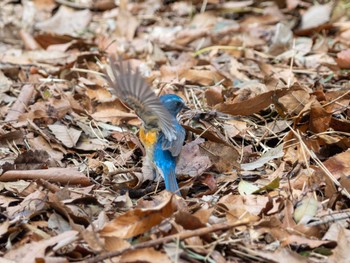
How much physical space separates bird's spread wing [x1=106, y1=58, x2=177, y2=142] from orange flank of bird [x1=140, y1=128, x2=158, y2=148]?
0.04 metres

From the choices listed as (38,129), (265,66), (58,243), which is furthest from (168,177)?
(265,66)

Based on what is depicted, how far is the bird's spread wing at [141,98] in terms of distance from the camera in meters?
3.36

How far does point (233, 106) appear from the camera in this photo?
14.6 ft

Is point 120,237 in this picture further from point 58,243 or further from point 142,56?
point 142,56

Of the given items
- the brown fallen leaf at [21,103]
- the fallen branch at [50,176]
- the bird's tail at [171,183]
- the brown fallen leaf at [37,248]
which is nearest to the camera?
the brown fallen leaf at [37,248]

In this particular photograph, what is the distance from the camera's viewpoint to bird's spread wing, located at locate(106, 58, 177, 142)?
3.36 m

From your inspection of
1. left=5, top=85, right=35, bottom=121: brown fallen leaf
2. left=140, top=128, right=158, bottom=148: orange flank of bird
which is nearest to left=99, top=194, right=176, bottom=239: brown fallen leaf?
left=140, top=128, right=158, bottom=148: orange flank of bird

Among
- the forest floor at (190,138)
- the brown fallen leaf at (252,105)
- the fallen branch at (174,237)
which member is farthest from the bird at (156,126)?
the fallen branch at (174,237)

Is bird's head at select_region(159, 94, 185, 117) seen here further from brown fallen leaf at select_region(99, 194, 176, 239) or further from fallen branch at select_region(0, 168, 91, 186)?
brown fallen leaf at select_region(99, 194, 176, 239)

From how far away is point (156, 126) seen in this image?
4.09m

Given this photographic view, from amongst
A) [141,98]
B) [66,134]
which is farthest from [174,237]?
[66,134]

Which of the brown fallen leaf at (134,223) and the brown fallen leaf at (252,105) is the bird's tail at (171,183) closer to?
the brown fallen leaf at (134,223)

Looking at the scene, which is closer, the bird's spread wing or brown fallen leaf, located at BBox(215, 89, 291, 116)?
the bird's spread wing

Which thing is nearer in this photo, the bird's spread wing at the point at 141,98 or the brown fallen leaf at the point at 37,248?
the brown fallen leaf at the point at 37,248
